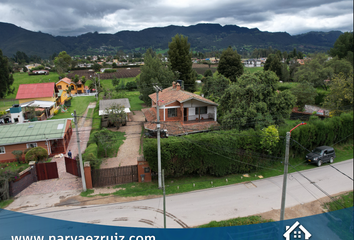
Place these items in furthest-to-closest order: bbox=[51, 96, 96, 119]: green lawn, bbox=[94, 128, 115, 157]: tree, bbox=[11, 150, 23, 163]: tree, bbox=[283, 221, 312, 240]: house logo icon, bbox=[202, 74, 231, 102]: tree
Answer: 1. bbox=[51, 96, 96, 119]: green lawn
2. bbox=[202, 74, 231, 102]: tree
3. bbox=[94, 128, 115, 157]: tree
4. bbox=[11, 150, 23, 163]: tree
5. bbox=[283, 221, 312, 240]: house logo icon

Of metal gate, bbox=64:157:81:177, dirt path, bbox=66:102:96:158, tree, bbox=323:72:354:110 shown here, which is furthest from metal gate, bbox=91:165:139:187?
tree, bbox=323:72:354:110

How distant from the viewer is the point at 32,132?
82.5 ft

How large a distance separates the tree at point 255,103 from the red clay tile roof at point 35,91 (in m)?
34.2

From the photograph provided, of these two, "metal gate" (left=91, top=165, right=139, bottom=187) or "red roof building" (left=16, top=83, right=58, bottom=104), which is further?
"red roof building" (left=16, top=83, right=58, bottom=104)

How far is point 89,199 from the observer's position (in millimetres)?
16891

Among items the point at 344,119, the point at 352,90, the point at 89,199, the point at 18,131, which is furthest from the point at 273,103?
the point at 18,131

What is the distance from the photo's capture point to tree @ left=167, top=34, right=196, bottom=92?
174 ft

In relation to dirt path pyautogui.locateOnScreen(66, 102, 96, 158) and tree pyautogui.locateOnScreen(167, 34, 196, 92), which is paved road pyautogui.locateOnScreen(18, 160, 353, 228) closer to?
dirt path pyautogui.locateOnScreen(66, 102, 96, 158)

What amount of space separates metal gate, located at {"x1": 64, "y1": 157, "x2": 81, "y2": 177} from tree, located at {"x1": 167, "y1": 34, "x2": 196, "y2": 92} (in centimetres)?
3596

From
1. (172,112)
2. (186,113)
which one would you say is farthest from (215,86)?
(172,112)

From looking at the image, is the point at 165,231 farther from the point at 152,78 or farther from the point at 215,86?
the point at 152,78

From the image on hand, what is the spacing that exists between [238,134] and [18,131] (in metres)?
23.6

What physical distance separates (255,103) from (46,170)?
2162 cm

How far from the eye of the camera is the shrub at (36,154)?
72.6 feet
